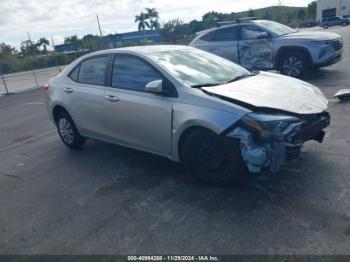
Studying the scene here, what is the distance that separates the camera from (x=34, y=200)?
14.1 feet

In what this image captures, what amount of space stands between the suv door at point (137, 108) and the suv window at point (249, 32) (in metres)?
6.22

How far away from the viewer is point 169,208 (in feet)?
11.9

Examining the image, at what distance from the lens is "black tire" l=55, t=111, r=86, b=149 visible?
227 inches

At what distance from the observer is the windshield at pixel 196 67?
4.23 m

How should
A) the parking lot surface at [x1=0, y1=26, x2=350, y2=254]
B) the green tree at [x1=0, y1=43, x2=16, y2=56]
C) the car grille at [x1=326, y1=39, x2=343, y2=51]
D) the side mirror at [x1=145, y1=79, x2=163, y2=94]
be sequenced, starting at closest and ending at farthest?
1. the parking lot surface at [x1=0, y1=26, x2=350, y2=254]
2. the side mirror at [x1=145, y1=79, x2=163, y2=94]
3. the car grille at [x1=326, y1=39, x2=343, y2=51]
4. the green tree at [x1=0, y1=43, x2=16, y2=56]

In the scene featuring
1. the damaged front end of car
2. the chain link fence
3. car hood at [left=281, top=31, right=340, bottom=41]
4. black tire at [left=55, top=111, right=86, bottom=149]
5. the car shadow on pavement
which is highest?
car hood at [left=281, top=31, right=340, bottom=41]

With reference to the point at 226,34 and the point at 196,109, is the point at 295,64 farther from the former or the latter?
the point at 196,109

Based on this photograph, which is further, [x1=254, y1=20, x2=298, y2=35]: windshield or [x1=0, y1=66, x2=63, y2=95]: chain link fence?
[x1=0, y1=66, x2=63, y2=95]: chain link fence

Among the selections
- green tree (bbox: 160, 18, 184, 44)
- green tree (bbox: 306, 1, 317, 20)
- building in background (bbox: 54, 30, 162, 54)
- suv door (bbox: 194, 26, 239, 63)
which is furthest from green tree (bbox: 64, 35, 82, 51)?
green tree (bbox: 306, 1, 317, 20)

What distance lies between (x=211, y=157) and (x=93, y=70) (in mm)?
2535

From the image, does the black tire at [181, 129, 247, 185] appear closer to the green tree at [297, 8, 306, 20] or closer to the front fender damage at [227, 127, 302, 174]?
the front fender damage at [227, 127, 302, 174]

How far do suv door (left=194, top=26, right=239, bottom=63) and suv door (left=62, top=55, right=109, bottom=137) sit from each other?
6.02 meters

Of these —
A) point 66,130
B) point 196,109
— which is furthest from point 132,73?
point 66,130

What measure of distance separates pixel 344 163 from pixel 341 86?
15.1 ft
